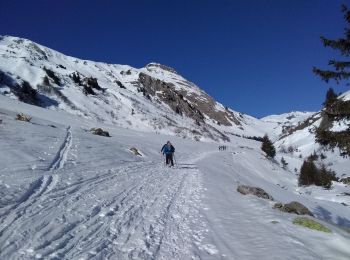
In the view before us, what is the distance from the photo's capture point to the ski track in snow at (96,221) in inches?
307

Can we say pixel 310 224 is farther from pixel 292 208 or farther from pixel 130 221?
pixel 130 221

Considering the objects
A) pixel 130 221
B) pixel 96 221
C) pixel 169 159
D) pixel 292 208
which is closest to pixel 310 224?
pixel 292 208

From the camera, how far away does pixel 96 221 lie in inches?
393

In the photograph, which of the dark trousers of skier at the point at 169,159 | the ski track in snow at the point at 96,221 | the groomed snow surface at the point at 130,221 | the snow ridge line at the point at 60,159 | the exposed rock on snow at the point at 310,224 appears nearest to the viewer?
the ski track in snow at the point at 96,221

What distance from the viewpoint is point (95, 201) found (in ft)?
40.4

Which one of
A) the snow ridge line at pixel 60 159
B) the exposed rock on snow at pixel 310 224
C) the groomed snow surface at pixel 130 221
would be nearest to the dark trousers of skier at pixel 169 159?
the snow ridge line at pixel 60 159

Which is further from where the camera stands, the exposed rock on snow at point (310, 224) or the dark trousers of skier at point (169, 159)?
the dark trousers of skier at point (169, 159)

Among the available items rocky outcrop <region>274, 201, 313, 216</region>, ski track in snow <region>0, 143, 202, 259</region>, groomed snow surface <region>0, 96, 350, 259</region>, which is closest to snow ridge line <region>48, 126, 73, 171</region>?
groomed snow surface <region>0, 96, 350, 259</region>

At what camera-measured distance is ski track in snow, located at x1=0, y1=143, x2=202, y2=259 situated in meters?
7.79

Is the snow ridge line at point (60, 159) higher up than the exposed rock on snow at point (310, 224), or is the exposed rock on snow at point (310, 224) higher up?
the snow ridge line at point (60, 159)

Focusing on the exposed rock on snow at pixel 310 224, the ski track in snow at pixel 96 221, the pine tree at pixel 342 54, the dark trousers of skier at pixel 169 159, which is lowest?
the ski track in snow at pixel 96 221

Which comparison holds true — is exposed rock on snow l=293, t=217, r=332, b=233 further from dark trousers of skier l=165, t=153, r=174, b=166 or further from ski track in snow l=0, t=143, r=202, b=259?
dark trousers of skier l=165, t=153, r=174, b=166

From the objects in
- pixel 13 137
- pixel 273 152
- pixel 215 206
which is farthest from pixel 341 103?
pixel 273 152

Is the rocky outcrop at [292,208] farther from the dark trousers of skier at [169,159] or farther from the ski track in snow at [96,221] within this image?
the dark trousers of skier at [169,159]
